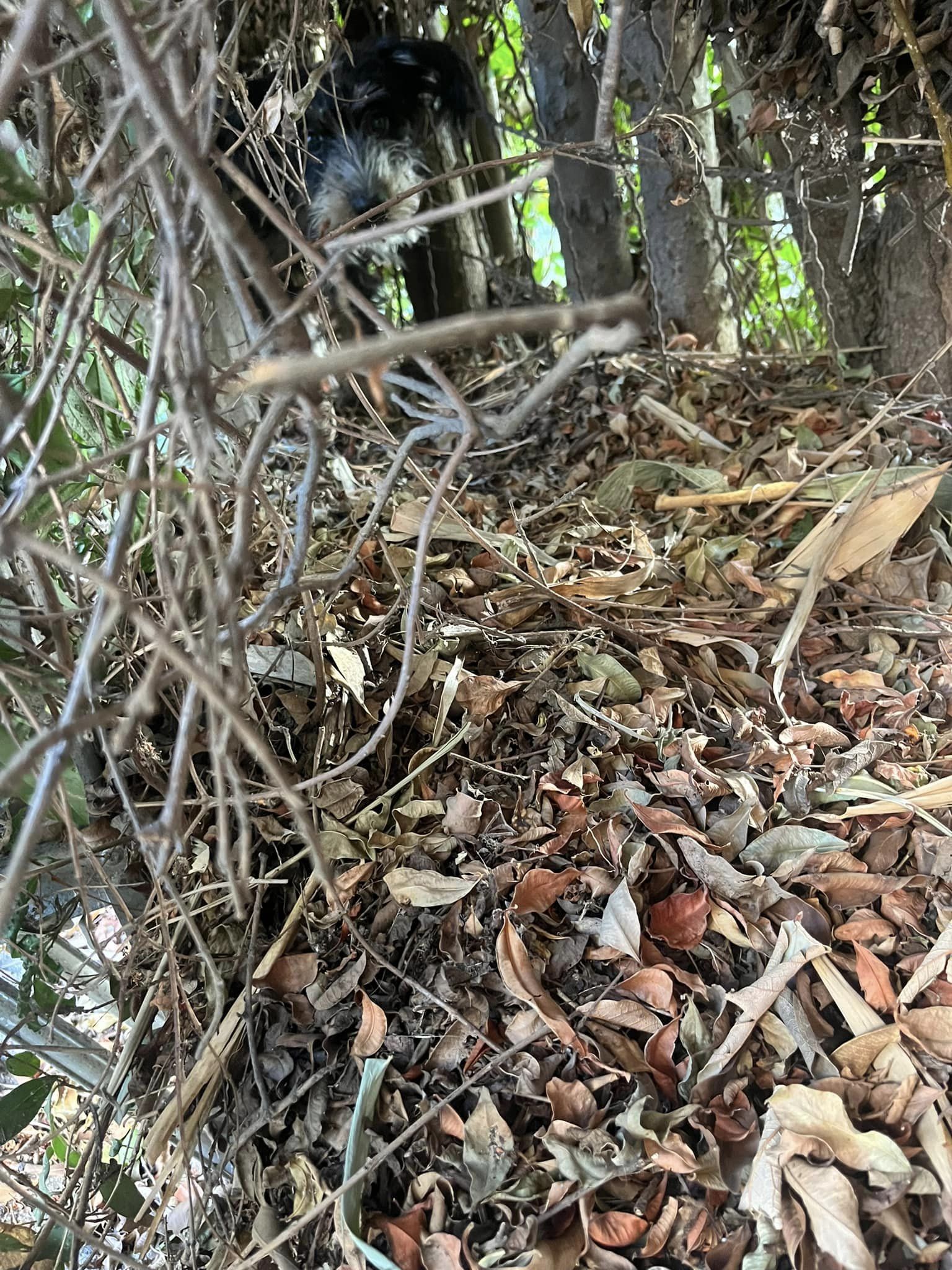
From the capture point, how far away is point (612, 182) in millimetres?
1756

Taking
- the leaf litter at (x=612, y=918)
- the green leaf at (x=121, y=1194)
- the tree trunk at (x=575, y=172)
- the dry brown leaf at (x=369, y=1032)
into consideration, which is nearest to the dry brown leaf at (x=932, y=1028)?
the leaf litter at (x=612, y=918)

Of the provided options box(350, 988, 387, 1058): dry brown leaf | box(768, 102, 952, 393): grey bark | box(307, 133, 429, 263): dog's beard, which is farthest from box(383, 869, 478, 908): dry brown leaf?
box(307, 133, 429, 263): dog's beard

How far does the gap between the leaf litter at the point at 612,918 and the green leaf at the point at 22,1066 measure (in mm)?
158

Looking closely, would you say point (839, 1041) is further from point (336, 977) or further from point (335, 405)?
point (335, 405)

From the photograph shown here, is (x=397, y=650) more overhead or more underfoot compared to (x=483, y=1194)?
more overhead

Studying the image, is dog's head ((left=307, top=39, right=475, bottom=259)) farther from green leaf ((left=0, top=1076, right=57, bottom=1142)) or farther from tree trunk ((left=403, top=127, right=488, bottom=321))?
green leaf ((left=0, top=1076, right=57, bottom=1142))

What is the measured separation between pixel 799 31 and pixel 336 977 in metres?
1.44

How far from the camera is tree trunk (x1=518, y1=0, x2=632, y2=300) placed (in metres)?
1.59

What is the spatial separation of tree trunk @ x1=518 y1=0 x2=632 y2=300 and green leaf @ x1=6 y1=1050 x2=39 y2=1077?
169cm

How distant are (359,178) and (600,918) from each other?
5.92ft

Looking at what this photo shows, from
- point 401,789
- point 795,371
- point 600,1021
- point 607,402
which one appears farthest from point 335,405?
point 600,1021

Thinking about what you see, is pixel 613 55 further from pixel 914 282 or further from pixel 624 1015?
pixel 914 282

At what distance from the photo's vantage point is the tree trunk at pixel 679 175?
1312 millimetres

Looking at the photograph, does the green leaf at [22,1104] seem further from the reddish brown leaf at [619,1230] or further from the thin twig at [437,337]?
the thin twig at [437,337]
